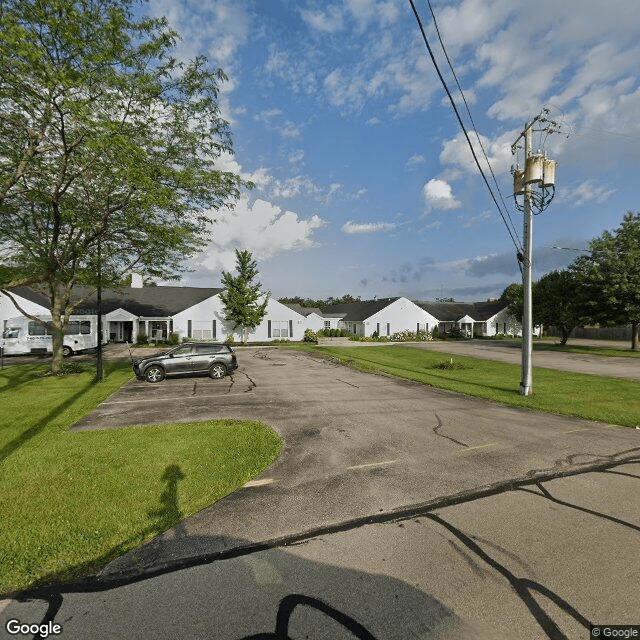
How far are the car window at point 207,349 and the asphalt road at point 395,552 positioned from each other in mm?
9458

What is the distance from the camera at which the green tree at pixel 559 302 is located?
31859mm

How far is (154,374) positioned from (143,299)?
2587cm

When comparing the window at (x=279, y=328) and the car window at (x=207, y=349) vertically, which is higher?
the window at (x=279, y=328)

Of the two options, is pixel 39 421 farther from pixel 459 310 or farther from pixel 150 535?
pixel 459 310

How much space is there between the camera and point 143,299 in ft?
123

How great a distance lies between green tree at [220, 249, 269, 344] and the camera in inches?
1353

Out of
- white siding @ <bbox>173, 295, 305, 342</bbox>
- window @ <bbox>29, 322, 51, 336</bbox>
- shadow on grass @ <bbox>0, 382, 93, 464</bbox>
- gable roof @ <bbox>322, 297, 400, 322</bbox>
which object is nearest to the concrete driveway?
shadow on grass @ <bbox>0, 382, 93, 464</bbox>

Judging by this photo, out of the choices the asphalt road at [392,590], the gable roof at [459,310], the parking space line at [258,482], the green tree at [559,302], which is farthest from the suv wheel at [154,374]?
the gable roof at [459,310]

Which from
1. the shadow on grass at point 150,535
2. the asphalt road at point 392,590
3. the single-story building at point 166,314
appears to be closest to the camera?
the asphalt road at point 392,590

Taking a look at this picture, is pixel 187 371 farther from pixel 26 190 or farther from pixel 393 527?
pixel 393 527

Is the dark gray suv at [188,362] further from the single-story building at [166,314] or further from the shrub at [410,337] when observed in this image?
the shrub at [410,337]

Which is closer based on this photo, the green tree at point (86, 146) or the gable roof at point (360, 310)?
the green tree at point (86, 146)

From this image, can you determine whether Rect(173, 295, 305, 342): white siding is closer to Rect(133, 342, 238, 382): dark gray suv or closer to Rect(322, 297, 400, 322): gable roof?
Rect(322, 297, 400, 322): gable roof

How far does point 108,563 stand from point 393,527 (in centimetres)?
332
